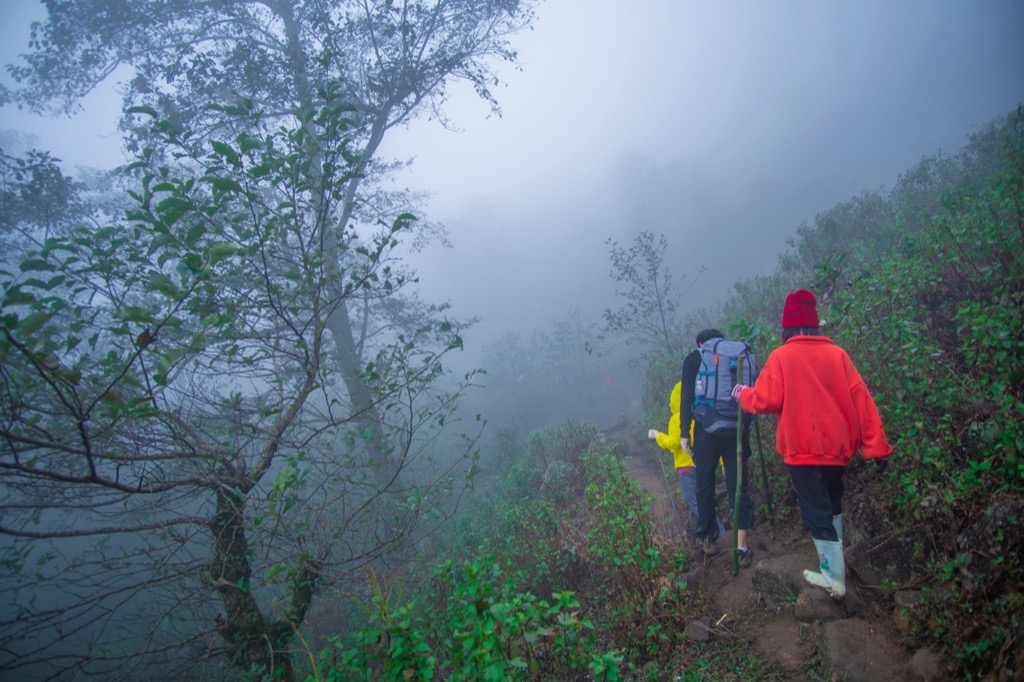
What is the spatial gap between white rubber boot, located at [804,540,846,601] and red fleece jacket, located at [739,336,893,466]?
1.82ft

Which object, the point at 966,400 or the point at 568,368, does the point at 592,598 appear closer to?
the point at 966,400

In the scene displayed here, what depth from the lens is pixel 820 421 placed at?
8.91 feet

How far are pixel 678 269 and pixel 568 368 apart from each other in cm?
2770

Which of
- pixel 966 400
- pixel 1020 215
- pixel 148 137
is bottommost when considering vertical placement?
pixel 966 400

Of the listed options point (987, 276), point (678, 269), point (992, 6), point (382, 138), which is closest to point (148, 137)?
point (382, 138)

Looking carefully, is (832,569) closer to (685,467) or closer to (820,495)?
(820,495)

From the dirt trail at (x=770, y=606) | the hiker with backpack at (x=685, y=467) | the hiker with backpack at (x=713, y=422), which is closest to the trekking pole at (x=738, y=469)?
the hiker with backpack at (x=713, y=422)

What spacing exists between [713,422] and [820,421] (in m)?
0.82

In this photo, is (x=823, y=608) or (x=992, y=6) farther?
(x=992, y=6)

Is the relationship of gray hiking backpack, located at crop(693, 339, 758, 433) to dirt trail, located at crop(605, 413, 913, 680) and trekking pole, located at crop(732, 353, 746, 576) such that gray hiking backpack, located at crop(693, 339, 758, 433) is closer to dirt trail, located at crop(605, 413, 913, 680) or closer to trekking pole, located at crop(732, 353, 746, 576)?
trekking pole, located at crop(732, 353, 746, 576)

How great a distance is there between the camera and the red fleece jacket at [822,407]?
8.84 ft

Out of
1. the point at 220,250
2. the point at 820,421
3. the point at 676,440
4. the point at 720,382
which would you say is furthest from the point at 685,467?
the point at 220,250

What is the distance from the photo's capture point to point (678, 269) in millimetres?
48688

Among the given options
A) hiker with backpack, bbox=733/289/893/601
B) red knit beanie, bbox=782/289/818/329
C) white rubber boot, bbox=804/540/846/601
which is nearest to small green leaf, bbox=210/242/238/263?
hiker with backpack, bbox=733/289/893/601
